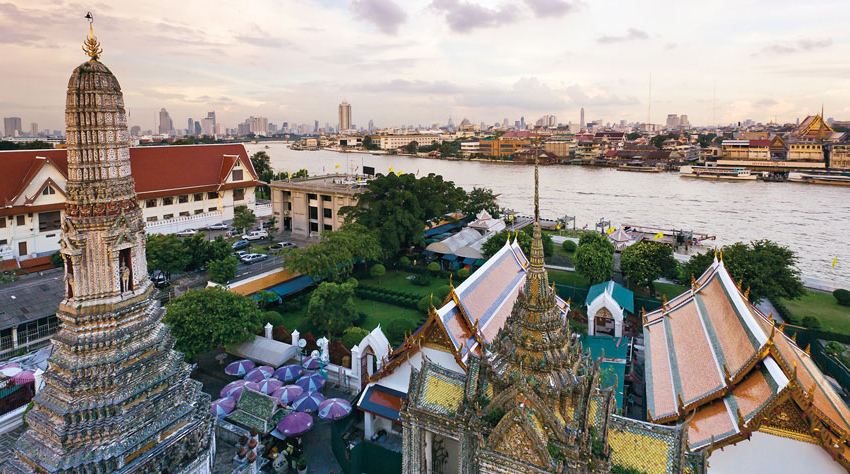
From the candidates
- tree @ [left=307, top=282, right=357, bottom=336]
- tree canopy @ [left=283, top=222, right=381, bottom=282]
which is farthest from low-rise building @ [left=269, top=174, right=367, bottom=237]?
tree @ [left=307, top=282, right=357, bottom=336]

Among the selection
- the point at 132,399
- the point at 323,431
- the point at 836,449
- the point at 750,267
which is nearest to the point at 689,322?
the point at 836,449

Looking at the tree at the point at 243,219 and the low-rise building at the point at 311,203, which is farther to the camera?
the low-rise building at the point at 311,203

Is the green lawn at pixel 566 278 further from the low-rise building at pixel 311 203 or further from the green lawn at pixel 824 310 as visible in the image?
the low-rise building at pixel 311 203

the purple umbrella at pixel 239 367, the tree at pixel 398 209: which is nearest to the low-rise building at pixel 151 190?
the tree at pixel 398 209

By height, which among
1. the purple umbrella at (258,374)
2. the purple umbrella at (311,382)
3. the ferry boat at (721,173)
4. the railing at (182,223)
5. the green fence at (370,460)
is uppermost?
the ferry boat at (721,173)

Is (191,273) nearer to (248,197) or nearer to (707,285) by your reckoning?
(248,197)

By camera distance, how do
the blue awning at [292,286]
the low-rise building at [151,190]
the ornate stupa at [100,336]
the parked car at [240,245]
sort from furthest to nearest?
the parked car at [240,245]
the low-rise building at [151,190]
the blue awning at [292,286]
the ornate stupa at [100,336]
